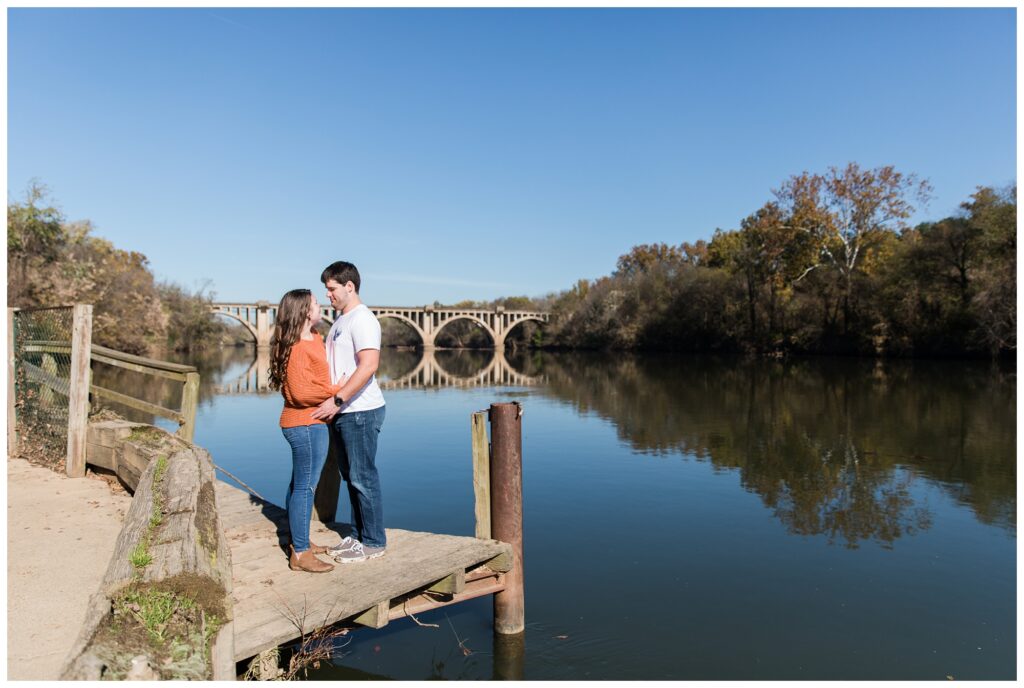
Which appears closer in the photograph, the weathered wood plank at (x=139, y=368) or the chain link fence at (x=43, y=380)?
the weathered wood plank at (x=139, y=368)

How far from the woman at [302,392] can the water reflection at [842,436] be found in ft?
19.9

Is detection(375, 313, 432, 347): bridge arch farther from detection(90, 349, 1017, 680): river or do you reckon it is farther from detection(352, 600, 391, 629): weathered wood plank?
detection(352, 600, 391, 629): weathered wood plank

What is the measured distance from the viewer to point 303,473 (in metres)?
4.60

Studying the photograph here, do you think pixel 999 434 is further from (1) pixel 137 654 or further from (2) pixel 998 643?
(1) pixel 137 654

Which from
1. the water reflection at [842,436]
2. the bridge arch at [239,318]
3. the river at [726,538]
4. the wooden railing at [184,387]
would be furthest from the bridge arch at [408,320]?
the wooden railing at [184,387]

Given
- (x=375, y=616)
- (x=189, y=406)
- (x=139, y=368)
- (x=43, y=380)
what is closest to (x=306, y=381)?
(x=375, y=616)

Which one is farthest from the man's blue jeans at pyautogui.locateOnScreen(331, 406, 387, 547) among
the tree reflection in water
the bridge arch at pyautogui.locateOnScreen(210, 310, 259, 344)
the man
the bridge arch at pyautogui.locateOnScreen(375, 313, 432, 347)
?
the bridge arch at pyautogui.locateOnScreen(375, 313, 432, 347)

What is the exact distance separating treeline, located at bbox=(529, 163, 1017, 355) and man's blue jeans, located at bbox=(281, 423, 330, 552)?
117ft

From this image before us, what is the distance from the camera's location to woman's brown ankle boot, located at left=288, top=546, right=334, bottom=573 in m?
4.51

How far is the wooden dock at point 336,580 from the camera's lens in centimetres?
384

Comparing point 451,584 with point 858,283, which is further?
point 858,283

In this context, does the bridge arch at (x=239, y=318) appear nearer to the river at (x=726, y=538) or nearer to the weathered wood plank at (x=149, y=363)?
the river at (x=726, y=538)

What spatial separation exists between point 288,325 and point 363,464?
102cm

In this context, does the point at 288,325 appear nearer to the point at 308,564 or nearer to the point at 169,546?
the point at 169,546
